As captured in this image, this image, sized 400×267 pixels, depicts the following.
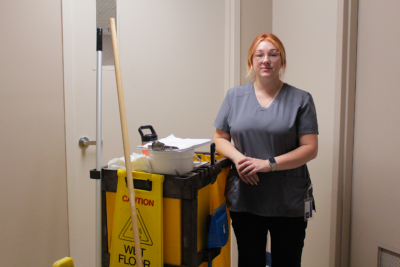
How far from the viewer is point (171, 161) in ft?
3.33

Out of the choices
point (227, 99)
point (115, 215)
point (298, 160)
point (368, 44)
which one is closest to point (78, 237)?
point (115, 215)

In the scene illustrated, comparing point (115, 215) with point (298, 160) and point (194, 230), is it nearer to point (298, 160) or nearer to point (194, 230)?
point (194, 230)

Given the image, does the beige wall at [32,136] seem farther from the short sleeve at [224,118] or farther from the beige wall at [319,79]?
the beige wall at [319,79]

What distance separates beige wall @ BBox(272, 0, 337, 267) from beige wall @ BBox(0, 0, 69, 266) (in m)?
1.44

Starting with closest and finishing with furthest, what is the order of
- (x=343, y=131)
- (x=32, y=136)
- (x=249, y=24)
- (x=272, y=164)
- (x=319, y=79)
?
(x=272, y=164)
(x=32, y=136)
(x=343, y=131)
(x=319, y=79)
(x=249, y=24)

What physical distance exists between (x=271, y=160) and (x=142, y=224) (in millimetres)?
551

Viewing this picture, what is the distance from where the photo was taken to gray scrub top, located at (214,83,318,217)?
1.27 metres

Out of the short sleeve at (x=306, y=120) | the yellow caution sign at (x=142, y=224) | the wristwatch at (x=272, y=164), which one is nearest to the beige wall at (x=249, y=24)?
the short sleeve at (x=306, y=120)

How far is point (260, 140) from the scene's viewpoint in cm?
128

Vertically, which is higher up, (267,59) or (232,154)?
(267,59)

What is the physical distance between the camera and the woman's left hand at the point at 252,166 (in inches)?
48.3

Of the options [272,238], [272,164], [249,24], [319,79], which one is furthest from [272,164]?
[249,24]

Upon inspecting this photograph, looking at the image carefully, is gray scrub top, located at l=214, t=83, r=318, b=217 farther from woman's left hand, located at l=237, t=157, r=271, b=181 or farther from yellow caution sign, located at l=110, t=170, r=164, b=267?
yellow caution sign, located at l=110, t=170, r=164, b=267

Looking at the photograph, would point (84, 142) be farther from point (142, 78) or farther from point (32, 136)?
point (142, 78)
